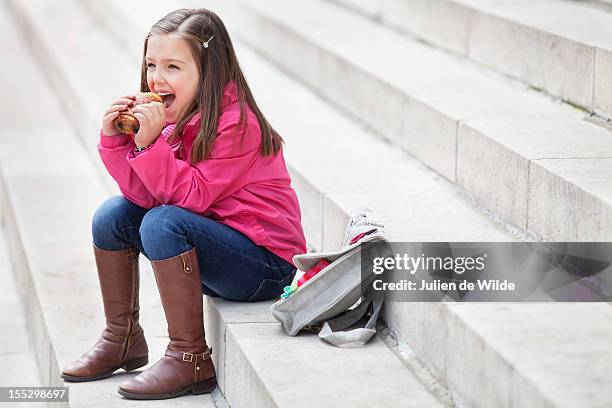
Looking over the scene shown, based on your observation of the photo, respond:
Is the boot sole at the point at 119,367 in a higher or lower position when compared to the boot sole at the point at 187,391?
lower

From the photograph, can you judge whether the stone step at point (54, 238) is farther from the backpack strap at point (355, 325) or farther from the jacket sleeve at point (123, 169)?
the jacket sleeve at point (123, 169)

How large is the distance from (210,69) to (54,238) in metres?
2.00

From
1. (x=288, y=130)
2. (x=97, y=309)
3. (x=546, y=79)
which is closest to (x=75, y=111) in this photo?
(x=288, y=130)

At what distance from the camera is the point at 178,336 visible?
317 cm

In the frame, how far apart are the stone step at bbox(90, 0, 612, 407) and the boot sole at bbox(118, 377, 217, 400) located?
75 millimetres

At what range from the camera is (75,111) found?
698cm

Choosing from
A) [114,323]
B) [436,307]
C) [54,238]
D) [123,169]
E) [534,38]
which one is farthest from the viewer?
[54,238]

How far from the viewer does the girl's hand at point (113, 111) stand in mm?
3244

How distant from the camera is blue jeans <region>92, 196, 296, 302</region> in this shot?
3107 mm

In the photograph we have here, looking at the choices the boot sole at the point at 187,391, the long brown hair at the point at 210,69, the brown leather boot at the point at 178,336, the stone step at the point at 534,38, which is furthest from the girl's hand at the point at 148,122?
the stone step at the point at 534,38

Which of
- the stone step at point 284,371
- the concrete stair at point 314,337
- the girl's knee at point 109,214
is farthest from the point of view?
the girl's knee at point 109,214

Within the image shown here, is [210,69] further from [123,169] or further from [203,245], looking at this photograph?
[203,245]

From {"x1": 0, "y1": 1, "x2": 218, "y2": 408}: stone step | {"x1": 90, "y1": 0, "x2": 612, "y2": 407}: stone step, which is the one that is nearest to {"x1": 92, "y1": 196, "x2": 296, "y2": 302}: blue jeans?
{"x1": 90, "y1": 0, "x2": 612, "y2": 407}: stone step

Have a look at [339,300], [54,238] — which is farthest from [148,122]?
[54,238]
